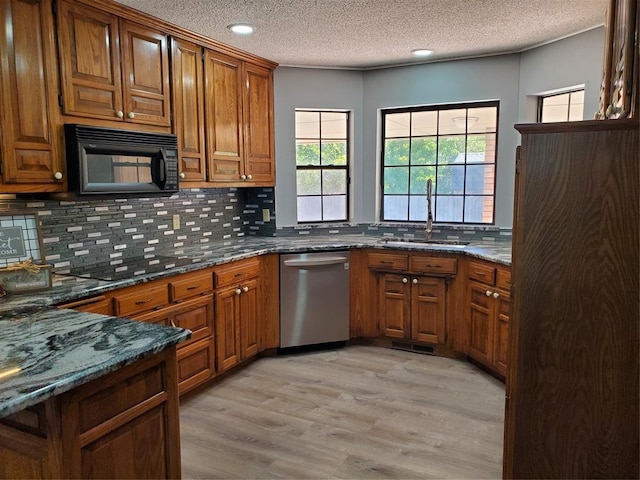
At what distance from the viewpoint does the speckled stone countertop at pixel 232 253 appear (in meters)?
2.23

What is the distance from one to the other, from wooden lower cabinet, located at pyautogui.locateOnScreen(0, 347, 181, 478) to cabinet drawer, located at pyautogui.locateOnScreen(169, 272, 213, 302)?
1286mm

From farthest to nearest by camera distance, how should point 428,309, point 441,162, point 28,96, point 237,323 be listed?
point 441,162 < point 428,309 < point 237,323 < point 28,96

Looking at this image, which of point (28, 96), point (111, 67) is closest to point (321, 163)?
point (111, 67)

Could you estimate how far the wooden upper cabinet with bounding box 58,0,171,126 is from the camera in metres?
2.60

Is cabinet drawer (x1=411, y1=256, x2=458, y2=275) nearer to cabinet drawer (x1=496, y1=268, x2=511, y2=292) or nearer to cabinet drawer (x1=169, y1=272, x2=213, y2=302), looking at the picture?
cabinet drawer (x1=496, y1=268, x2=511, y2=292)

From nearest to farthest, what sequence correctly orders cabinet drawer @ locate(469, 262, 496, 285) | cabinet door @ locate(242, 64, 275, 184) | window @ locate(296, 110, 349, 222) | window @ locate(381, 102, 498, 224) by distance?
cabinet drawer @ locate(469, 262, 496, 285) → cabinet door @ locate(242, 64, 275, 184) → window @ locate(381, 102, 498, 224) → window @ locate(296, 110, 349, 222)

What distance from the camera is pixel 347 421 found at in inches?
111

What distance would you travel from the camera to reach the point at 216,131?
364cm

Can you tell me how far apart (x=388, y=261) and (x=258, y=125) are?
1.54 metres

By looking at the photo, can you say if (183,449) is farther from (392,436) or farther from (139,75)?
(139,75)

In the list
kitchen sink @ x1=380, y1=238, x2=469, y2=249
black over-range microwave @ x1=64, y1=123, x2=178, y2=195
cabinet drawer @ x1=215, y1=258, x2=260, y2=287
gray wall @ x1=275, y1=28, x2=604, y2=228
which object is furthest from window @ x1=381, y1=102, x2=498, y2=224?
black over-range microwave @ x1=64, y1=123, x2=178, y2=195

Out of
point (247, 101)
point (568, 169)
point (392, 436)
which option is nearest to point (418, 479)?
point (392, 436)

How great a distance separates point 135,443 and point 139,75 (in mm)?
2235

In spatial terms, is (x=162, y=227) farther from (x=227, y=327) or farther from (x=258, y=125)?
(x=258, y=125)
